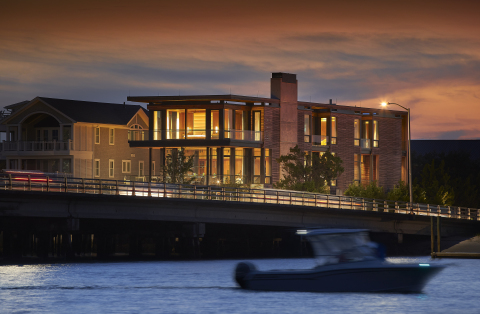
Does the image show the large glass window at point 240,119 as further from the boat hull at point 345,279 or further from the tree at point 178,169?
the boat hull at point 345,279

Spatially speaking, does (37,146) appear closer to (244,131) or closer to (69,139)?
(69,139)

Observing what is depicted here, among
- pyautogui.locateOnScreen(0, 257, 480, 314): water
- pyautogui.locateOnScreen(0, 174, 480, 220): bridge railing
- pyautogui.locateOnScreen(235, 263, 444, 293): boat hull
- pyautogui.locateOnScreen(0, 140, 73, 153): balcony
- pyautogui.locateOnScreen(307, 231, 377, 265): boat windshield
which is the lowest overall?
pyautogui.locateOnScreen(0, 257, 480, 314): water

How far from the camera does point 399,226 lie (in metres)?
63.7

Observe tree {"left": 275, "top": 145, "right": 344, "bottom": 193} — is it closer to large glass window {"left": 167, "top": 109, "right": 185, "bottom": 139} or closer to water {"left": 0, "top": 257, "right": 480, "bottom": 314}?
large glass window {"left": 167, "top": 109, "right": 185, "bottom": 139}

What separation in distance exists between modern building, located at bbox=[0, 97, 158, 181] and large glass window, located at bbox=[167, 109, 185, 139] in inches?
158

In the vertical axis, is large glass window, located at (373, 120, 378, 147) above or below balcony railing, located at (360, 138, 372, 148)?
above

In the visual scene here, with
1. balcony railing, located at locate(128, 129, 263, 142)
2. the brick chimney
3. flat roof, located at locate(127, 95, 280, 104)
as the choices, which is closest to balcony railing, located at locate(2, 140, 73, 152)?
balcony railing, located at locate(128, 129, 263, 142)

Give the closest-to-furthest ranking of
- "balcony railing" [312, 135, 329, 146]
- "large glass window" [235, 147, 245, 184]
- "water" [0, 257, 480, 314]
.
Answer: "water" [0, 257, 480, 314] → "large glass window" [235, 147, 245, 184] → "balcony railing" [312, 135, 329, 146]

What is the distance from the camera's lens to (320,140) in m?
83.2

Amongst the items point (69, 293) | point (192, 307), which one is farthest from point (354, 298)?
point (69, 293)

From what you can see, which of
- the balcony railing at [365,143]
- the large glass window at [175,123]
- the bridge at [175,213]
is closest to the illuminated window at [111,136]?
the large glass window at [175,123]

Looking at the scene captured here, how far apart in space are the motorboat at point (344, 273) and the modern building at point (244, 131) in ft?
121

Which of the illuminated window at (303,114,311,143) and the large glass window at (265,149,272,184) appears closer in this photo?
the large glass window at (265,149,272,184)

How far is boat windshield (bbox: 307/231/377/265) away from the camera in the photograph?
116ft
